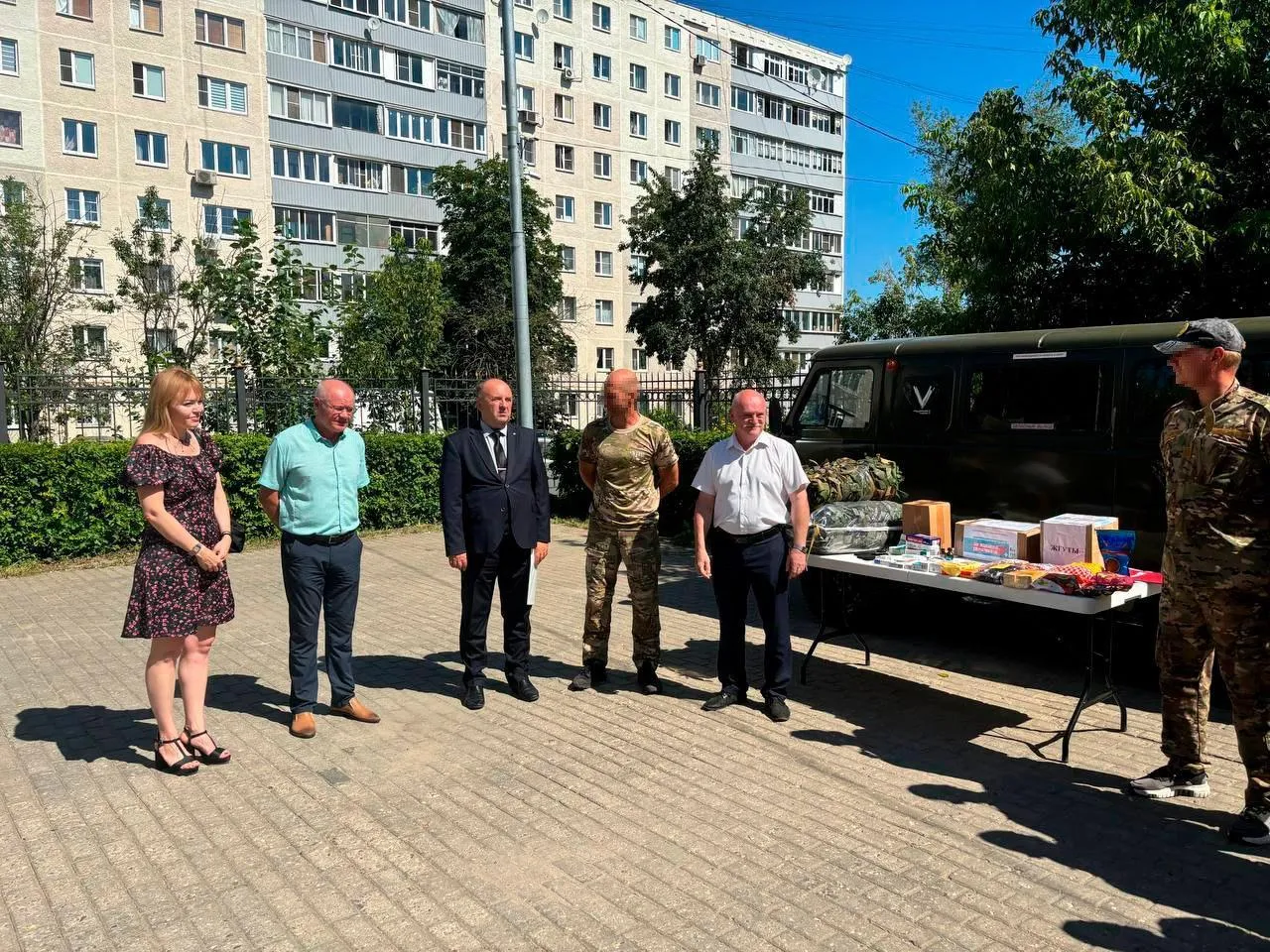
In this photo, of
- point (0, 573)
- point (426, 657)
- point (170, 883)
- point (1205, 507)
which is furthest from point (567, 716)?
point (0, 573)

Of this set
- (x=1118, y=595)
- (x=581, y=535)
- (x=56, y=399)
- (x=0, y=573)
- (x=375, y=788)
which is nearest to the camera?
(x=375, y=788)

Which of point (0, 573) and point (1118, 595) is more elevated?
point (1118, 595)

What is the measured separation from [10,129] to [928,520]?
129 ft

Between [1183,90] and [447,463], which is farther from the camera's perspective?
[1183,90]

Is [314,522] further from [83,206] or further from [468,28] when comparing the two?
[468,28]

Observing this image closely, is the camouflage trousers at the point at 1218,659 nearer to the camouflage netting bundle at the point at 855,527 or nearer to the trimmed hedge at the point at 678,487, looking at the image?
the camouflage netting bundle at the point at 855,527

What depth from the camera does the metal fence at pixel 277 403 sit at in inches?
466

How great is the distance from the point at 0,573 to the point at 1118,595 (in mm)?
10922

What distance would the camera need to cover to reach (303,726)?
5.41 m

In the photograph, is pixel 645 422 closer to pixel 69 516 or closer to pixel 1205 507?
pixel 1205 507

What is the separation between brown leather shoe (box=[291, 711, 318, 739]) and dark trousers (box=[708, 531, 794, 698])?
2.47 metres

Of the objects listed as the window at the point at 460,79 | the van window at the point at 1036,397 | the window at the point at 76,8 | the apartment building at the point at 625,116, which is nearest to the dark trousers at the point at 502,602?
the van window at the point at 1036,397

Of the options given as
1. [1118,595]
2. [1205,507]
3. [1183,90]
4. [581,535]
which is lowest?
[581,535]

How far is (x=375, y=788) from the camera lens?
471 centimetres
